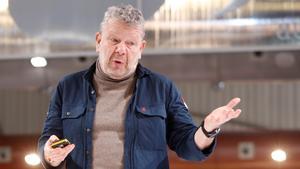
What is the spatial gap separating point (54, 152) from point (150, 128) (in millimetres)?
268

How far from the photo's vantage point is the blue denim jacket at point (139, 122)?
1476mm

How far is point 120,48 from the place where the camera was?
1.44m

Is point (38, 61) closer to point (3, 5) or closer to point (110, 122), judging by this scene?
point (3, 5)

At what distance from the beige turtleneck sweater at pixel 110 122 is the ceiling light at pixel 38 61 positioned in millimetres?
2341

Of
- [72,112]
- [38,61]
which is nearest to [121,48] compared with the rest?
[72,112]

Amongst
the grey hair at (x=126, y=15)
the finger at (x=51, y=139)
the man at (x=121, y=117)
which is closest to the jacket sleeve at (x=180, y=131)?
the man at (x=121, y=117)

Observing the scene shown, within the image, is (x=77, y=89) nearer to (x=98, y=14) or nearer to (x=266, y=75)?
(x=98, y=14)

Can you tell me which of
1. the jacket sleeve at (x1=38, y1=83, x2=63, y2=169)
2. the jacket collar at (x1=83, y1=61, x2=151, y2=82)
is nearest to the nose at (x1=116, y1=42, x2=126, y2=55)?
the jacket collar at (x1=83, y1=61, x2=151, y2=82)

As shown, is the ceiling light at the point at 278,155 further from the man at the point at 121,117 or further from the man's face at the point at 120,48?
the man's face at the point at 120,48

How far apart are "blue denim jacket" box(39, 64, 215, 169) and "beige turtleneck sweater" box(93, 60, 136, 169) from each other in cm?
1

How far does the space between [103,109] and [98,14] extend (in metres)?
1.97

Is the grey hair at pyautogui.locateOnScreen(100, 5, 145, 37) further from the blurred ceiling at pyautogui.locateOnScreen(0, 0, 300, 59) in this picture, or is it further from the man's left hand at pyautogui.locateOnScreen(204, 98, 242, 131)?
the blurred ceiling at pyautogui.locateOnScreen(0, 0, 300, 59)

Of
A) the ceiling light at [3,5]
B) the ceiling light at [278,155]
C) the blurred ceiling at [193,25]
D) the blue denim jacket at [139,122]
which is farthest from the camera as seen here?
the ceiling light at [278,155]

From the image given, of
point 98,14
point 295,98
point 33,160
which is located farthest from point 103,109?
point 295,98
